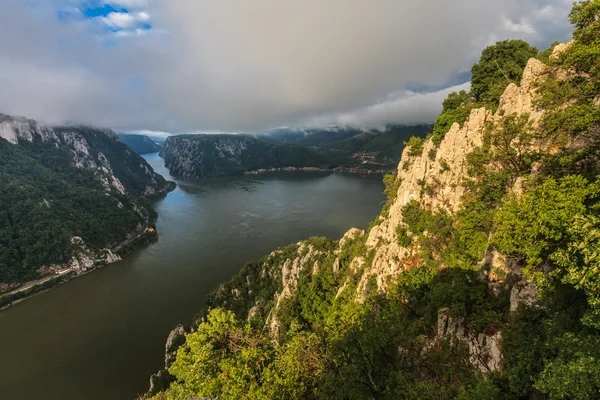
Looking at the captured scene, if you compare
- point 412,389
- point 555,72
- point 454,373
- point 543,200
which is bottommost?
point 454,373

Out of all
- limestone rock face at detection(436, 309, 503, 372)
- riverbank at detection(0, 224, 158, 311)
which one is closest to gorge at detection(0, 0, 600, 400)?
limestone rock face at detection(436, 309, 503, 372)

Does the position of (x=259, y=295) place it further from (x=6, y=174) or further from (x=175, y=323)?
(x=6, y=174)

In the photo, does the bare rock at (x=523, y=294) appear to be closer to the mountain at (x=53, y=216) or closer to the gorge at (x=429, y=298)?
the gorge at (x=429, y=298)

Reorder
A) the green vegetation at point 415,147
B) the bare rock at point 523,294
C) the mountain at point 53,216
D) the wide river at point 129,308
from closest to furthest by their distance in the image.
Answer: the bare rock at point 523,294 < the green vegetation at point 415,147 < the wide river at point 129,308 < the mountain at point 53,216

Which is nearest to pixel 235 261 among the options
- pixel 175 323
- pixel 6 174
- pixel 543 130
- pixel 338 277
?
pixel 175 323

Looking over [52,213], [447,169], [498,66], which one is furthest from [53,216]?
[498,66]

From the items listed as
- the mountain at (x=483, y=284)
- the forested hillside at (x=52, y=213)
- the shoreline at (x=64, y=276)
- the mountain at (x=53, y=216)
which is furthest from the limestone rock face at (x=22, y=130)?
the mountain at (x=483, y=284)

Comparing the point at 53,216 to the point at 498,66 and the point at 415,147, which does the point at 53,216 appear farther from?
the point at 498,66
